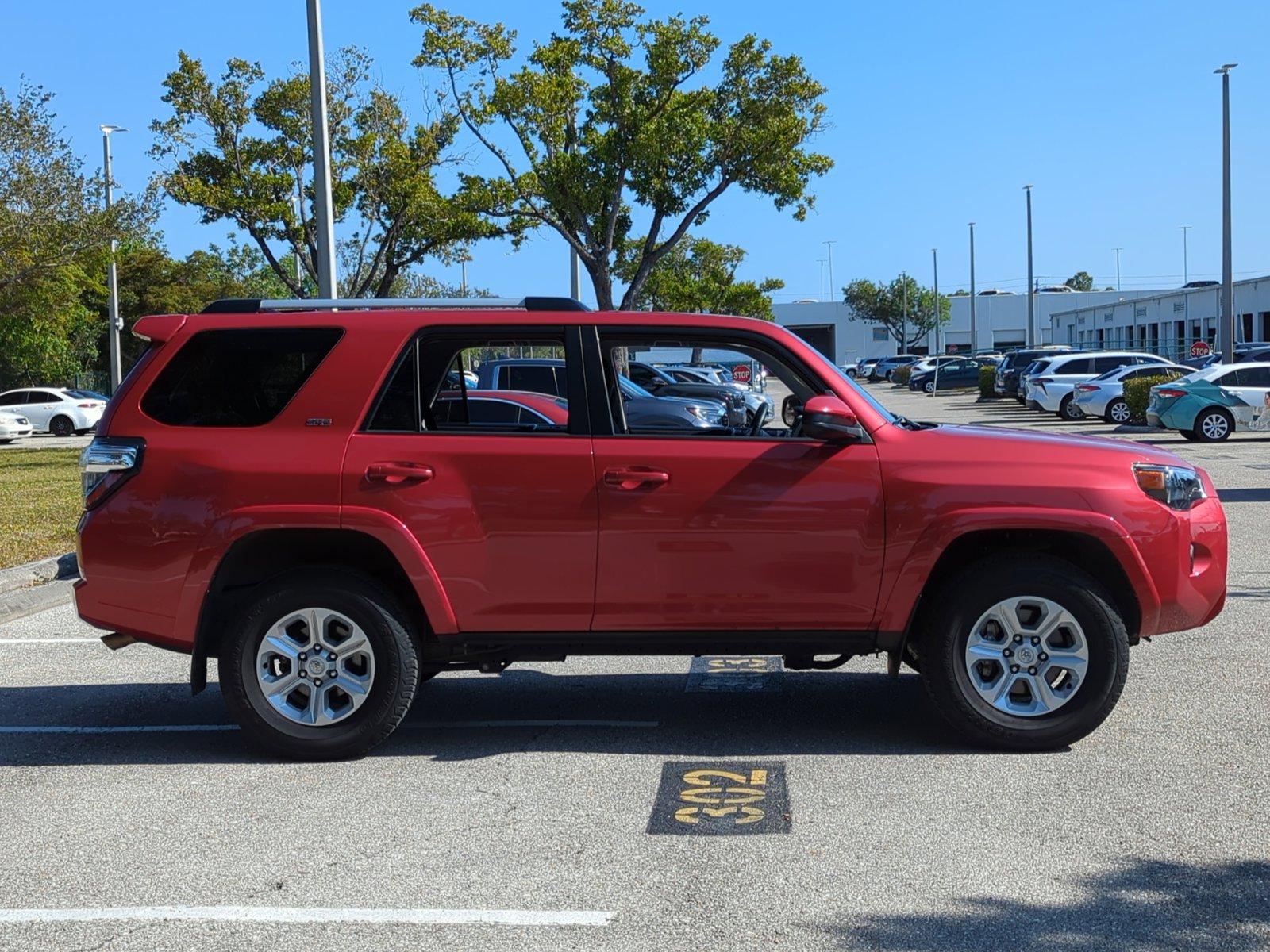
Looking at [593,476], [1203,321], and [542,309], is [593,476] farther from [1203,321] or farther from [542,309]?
[1203,321]

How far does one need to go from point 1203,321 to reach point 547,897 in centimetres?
7039

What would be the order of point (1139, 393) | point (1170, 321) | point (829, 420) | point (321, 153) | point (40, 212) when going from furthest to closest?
point (1170, 321)
point (1139, 393)
point (40, 212)
point (321, 153)
point (829, 420)

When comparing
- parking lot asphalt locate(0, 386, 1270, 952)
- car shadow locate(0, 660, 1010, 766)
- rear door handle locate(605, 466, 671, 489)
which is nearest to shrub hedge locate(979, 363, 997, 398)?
parking lot asphalt locate(0, 386, 1270, 952)

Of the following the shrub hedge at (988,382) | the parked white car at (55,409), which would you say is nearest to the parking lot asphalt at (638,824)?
the parked white car at (55,409)

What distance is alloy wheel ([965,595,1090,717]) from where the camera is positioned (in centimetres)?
614

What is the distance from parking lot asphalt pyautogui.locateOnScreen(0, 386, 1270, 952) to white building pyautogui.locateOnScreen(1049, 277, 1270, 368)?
182 ft

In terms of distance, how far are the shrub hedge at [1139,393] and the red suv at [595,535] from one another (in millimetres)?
26724

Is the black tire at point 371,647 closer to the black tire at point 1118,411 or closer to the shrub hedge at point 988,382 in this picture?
the black tire at point 1118,411

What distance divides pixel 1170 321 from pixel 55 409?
56.1 meters

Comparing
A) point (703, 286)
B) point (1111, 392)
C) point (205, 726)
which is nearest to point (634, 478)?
point (205, 726)

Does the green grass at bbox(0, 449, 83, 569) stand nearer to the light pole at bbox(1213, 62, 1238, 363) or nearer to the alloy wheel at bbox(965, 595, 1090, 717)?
the alloy wheel at bbox(965, 595, 1090, 717)

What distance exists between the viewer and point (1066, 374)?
38.3 meters

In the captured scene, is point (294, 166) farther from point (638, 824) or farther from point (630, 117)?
point (638, 824)

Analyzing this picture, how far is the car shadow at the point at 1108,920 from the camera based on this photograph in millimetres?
4129
